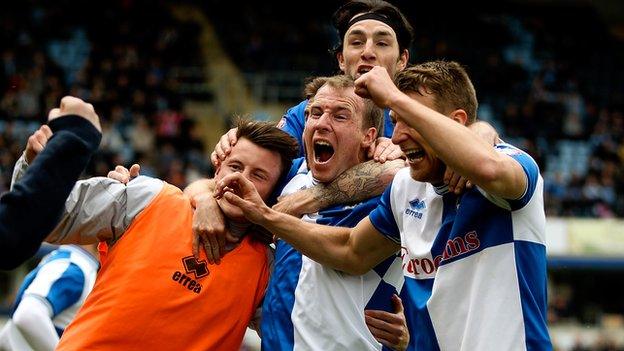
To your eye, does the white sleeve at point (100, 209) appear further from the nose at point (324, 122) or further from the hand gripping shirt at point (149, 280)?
the nose at point (324, 122)

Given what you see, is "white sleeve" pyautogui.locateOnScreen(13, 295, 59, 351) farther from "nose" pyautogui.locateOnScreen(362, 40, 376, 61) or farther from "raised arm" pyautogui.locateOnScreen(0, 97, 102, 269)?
"raised arm" pyautogui.locateOnScreen(0, 97, 102, 269)

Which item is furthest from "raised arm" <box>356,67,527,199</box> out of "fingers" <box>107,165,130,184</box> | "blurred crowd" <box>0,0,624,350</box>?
"blurred crowd" <box>0,0,624,350</box>

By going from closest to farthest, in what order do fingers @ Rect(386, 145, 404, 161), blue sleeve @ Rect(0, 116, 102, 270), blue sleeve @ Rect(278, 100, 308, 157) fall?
blue sleeve @ Rect(0, 116, 102, 270)
fingers @ Rect(386, 145, 404, 161)
blue sleeve @ Rect(278, 100, 308, 157)

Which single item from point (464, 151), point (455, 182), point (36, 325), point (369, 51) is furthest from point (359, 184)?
point (36, 325)

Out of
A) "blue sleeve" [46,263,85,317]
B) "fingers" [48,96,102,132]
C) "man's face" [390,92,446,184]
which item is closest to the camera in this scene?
"fingers" [48,96,102,132]

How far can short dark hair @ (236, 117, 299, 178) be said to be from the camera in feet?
18.6

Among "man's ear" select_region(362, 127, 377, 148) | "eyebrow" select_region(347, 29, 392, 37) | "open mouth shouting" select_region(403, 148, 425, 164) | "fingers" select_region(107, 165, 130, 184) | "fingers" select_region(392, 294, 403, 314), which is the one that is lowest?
"fingers" select_region(392, 294, 403, 314)

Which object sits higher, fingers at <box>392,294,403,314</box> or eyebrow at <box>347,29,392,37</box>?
eyebrow at <box>347,29,392,37</box>

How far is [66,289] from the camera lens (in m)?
7.93

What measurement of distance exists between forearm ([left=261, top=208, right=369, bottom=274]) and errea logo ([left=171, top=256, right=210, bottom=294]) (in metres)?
0.38

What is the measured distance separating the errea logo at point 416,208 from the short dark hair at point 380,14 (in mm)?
2304

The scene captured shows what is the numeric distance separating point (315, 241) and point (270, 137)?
66 cm

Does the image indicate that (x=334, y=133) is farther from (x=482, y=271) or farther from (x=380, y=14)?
(x=380, y=14)

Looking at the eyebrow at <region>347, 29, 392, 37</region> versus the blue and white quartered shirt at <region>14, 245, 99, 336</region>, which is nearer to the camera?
the eyebrow at <region>347, 29, 392, 37</region>
